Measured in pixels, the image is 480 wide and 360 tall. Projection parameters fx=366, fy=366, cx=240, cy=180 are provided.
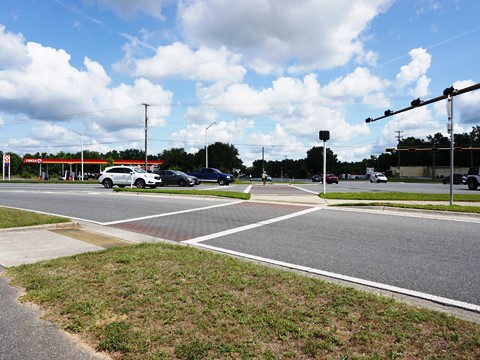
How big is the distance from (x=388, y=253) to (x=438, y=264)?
94cm

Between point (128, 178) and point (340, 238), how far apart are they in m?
24.0

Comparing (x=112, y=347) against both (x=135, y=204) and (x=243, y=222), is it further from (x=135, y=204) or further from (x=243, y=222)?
(x=135, y=204)

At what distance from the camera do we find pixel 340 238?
825 cm

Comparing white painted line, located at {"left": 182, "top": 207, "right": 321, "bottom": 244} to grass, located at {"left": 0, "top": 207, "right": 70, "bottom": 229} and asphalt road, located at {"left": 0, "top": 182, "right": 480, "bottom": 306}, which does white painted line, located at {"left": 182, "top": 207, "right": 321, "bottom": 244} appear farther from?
grass, located at {"left": 0, "top": 207, "right": 70, "bottom": 229}

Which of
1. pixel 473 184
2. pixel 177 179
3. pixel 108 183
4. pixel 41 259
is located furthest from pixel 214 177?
pixel 41 259

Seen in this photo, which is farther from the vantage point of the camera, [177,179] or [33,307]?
[177,179]

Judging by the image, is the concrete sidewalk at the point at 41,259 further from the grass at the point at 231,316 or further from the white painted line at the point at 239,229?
the white painted line at the point at 239,229

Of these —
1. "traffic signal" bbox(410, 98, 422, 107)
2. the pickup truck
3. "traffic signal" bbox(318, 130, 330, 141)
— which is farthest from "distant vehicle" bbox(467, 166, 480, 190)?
the pickup truck

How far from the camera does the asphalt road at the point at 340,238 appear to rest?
546 centimetres

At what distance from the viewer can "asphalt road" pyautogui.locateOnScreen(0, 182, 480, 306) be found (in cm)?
546

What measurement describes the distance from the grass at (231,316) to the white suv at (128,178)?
951 inches

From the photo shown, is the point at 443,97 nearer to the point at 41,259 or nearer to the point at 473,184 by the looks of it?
the point at 41,259

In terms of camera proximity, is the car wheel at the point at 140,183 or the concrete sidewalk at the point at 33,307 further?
the car wheel at the point at 140,183

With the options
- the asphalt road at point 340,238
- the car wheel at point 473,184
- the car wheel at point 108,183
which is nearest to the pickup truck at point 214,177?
the car wheel at point 108,183
